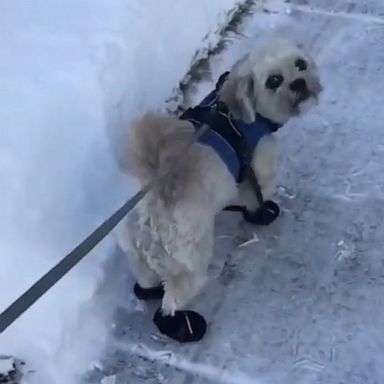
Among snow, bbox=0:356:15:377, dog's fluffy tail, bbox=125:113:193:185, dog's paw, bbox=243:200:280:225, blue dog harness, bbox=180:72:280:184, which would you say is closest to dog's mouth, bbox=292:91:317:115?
blue dog harness, bbox=180:72:280:184

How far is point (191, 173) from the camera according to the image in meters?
3.40

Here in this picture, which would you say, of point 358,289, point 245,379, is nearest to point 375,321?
point 358,289

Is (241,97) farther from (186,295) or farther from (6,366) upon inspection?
(6,366)

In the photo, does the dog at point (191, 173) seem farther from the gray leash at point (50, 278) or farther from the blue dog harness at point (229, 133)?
the gray leash at point (50, 278)

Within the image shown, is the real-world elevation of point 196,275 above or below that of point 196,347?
above

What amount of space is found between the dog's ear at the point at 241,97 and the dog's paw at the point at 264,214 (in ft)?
1.96

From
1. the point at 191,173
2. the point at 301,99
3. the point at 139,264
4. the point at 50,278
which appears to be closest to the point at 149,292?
the point at 139,264

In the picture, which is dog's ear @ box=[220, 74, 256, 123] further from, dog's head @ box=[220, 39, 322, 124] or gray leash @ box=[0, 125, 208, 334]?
gray leash @ box=[0, 125, 208, 334]

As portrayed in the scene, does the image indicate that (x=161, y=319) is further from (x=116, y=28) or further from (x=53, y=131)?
(x=116, y=28)

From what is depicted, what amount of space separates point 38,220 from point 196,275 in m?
0.65

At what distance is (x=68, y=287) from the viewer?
12.2 ft

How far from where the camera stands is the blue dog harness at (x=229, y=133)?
3555 mm

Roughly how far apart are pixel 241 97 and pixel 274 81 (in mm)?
131

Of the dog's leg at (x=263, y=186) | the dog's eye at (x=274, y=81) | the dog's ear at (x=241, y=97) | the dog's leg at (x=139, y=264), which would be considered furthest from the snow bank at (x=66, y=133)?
Answer: the dog's eye at (x=274, y=81)
